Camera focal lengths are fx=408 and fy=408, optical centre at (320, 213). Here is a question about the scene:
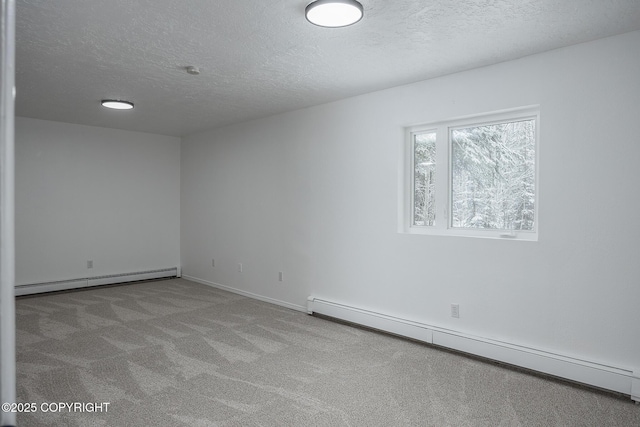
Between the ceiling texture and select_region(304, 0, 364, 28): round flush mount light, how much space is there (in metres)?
0.07

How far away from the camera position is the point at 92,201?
6.29 metres

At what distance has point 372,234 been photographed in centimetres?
426

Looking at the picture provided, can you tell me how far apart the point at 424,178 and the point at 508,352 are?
171 cm

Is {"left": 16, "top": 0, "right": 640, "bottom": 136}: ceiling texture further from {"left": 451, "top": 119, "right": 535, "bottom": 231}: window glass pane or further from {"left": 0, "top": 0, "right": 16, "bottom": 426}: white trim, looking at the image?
{"left": 0, "top": 0, "right": 16, "bottom": 426}: white trim

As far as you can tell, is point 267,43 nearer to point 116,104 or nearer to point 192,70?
point 192,70

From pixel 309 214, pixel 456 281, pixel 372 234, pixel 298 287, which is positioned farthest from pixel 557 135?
pixel 298 287

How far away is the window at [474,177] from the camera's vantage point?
3379mm

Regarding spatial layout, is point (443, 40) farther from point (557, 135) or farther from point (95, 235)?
point (95, 235)

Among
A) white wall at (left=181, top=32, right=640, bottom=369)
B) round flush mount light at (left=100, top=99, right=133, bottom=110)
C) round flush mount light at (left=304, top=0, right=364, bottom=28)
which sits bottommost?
white wall at (left=181, top=32, right=640, bottom=369)

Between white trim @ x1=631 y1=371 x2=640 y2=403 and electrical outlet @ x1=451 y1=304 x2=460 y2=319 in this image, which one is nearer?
white trim @ x1=631 y1=371 x2=640 y2=403

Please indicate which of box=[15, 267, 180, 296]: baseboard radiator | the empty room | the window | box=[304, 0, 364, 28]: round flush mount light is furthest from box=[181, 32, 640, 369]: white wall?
box=[15, 267, 180, 296]: baseboard radiator

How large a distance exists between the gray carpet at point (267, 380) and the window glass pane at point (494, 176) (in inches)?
48.1

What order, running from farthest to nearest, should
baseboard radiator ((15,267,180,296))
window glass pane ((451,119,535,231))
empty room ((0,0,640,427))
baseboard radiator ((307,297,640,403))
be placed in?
baseboard radiator ((15,267,180,296)), window glass pane ((451,119,535,231)), baseboard radiator ((307,297,640,403)), empty room ((0,0,640,427))

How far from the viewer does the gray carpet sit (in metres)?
2.52
